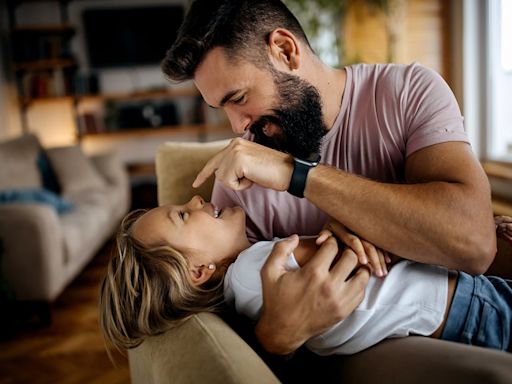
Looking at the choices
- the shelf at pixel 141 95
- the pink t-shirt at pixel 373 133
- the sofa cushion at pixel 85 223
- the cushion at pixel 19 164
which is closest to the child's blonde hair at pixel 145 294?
the pink t-shirt at pixel 373 133

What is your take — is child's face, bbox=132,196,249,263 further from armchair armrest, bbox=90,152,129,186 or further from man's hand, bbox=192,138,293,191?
armchair armrest, bbox=90,152,129,186

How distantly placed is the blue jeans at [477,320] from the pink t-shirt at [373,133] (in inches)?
12.7

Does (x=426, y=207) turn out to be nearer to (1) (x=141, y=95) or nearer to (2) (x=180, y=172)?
(2) (x=180, y=172)

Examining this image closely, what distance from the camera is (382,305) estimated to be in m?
1.05

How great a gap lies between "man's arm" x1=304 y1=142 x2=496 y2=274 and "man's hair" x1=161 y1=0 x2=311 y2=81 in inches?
15.9

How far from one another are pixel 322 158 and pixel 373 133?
0.14m

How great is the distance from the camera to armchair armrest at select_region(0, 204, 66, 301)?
272cm

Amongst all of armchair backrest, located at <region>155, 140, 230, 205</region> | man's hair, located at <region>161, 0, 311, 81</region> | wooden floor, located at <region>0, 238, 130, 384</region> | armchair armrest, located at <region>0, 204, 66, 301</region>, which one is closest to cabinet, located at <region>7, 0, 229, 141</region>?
wooden floor, located at <region>0, 238, 130, 384</region>

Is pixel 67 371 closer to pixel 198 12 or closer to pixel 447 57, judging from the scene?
pixel 198 12

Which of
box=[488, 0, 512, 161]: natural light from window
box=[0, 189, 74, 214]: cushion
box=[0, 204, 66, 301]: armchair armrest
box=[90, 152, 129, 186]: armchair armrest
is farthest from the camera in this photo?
box=[90, 152, 129, 186]: armchair armrest

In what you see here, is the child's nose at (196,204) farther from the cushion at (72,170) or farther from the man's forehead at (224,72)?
the cushion at (72,170)

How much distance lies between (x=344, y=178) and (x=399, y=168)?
26 centimetres

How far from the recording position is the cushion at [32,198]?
122 inches

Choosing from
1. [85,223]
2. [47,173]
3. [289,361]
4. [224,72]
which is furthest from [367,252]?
[47,173]
